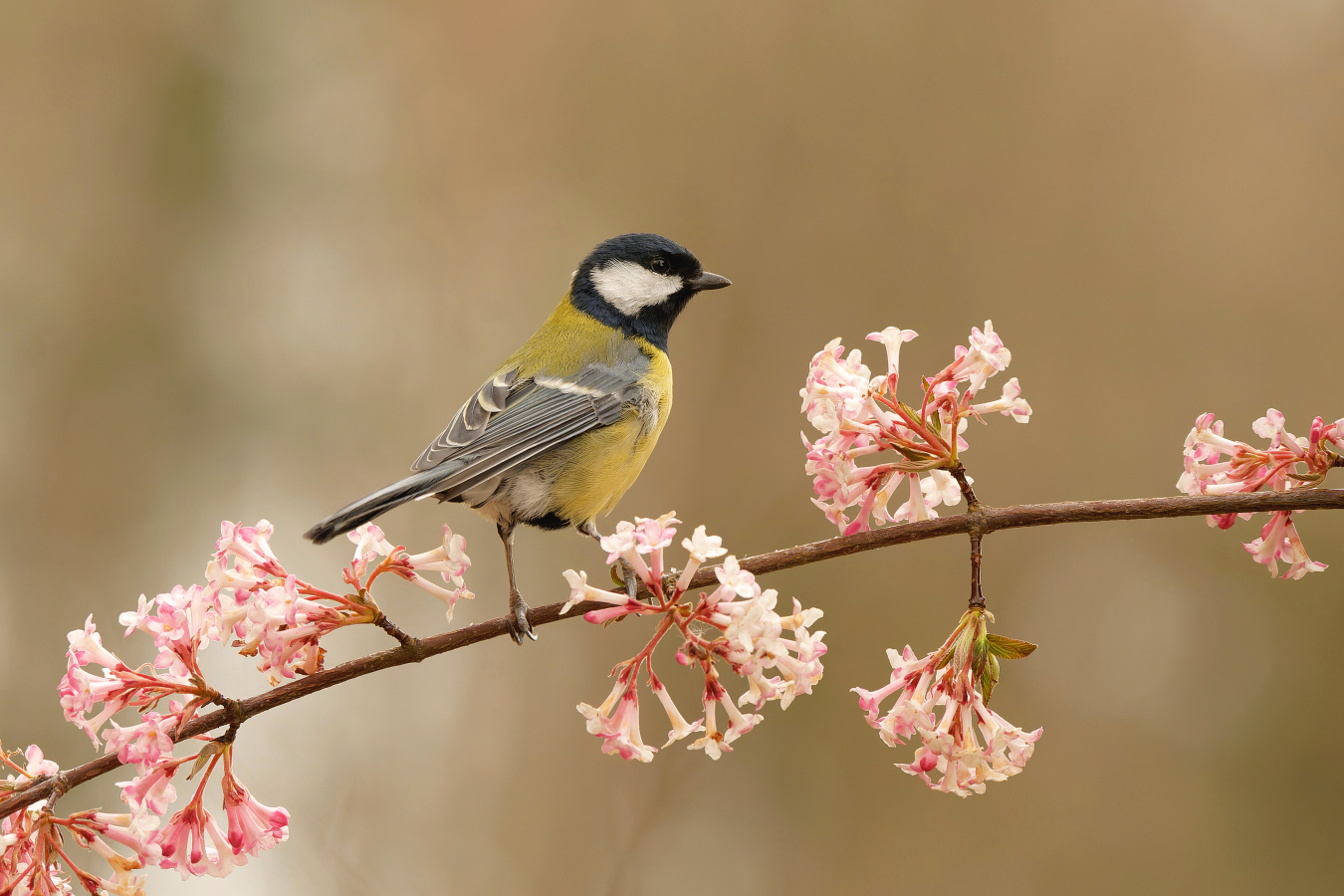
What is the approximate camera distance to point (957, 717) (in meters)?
1.45


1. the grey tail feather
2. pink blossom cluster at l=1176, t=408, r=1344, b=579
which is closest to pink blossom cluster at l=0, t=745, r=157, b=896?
the grey tail feather

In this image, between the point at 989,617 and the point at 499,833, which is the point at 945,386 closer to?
the point at 989,617

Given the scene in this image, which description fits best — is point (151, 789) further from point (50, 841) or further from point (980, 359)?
point (980, 359)

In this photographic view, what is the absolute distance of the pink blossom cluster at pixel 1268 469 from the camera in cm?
145

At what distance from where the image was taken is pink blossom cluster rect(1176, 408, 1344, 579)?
145 centimetres

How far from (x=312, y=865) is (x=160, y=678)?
242 centimetres

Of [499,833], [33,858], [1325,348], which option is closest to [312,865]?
[499,833]

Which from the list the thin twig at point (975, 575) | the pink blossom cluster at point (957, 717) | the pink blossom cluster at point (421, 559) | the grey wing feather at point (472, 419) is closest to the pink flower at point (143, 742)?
the pink blossom cluster at point (421, 559)

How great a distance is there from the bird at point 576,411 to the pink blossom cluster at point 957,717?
1.70 feet

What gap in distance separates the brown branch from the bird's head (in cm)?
164

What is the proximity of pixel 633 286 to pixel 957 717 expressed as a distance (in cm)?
195

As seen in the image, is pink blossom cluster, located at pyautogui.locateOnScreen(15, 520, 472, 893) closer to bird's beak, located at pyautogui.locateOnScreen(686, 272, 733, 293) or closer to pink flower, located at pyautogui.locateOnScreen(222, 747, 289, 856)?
pink flower, located at pyautogui.locateOnScreen(222, 747, 289, 856)

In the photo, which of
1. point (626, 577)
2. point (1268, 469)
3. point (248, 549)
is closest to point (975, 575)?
point (1268, 469)

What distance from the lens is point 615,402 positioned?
2.58m
